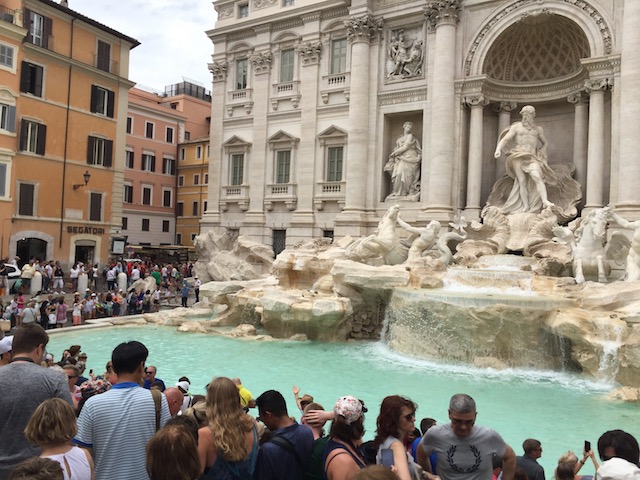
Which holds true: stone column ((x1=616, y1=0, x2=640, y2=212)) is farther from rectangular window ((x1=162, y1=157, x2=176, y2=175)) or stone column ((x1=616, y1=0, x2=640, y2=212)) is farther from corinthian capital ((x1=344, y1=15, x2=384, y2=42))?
rectangular window ((x1=162, y1=157, x2=176, y2=175))

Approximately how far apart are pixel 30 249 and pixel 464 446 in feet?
77.8

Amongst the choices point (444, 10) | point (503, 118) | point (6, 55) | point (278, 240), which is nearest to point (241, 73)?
point (278, 240)

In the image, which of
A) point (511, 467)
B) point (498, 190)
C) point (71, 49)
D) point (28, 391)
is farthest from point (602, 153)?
point (71, 49)

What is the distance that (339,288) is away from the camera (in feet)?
46.3

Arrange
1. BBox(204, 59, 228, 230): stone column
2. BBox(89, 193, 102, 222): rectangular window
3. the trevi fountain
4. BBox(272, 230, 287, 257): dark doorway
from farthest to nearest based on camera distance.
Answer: BBox(204, 59, 228, 230): stone column < BBox(89, 193, 102, 222): rectangular window < BBox(272, 230, 287, 257): dark doorway < the trevi fountain

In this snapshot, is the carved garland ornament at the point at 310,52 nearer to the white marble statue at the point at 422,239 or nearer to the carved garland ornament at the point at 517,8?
the carved garland ornament at the point at 517,8

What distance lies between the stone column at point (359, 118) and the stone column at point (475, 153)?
3.99m

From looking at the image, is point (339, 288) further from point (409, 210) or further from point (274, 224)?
point (274, 224)

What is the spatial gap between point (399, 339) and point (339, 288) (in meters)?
2.36

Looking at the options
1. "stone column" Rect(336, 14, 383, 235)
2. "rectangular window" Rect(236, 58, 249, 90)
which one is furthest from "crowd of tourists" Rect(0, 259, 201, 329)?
"rectangular window" Rect(236, 58, 249, 90)

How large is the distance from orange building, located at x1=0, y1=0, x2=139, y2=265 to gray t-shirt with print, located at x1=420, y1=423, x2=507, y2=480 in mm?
22201

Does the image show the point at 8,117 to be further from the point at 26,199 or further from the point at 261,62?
the point at 261,62

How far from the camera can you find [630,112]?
15.7m

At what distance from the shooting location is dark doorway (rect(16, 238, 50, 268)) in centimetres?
2264
